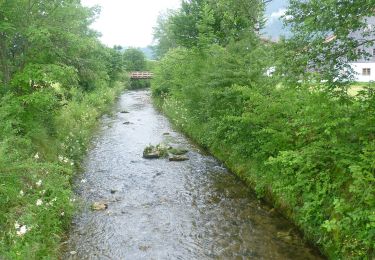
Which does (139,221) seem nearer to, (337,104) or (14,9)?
(337,104)

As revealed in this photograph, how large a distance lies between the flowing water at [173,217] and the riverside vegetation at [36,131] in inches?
36.3

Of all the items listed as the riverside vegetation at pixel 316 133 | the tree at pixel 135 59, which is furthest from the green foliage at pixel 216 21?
the tree at pixel 135 59

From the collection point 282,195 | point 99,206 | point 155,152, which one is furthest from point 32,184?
point 155,152

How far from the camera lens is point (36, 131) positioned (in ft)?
40.3

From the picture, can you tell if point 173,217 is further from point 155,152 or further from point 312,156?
point 155,152

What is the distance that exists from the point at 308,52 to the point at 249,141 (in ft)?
18.0

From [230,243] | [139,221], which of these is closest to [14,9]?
[139,221]

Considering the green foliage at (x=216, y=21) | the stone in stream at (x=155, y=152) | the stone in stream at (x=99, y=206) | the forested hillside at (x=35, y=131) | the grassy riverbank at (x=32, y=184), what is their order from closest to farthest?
the grassy riverbank at (x=32, y=184) → the forested hillside at (x=35, y=131) → the stone in stream at (x=99, y=206) → the green foliage at (x=216, y=21) → the stone in stream at (x=155, y=152)

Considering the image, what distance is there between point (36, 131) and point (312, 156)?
939cm

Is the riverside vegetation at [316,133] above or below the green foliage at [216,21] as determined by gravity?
below

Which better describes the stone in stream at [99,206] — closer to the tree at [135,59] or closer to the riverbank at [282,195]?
the riverbank at [282,195]

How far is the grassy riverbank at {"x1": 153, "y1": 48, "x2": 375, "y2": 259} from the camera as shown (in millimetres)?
6615

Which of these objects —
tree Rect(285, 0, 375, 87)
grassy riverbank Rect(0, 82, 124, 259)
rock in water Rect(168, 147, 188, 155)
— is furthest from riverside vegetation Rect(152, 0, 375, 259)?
grassy riverbank Rect(0, 82, 124, 259)

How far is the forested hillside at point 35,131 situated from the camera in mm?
7496
